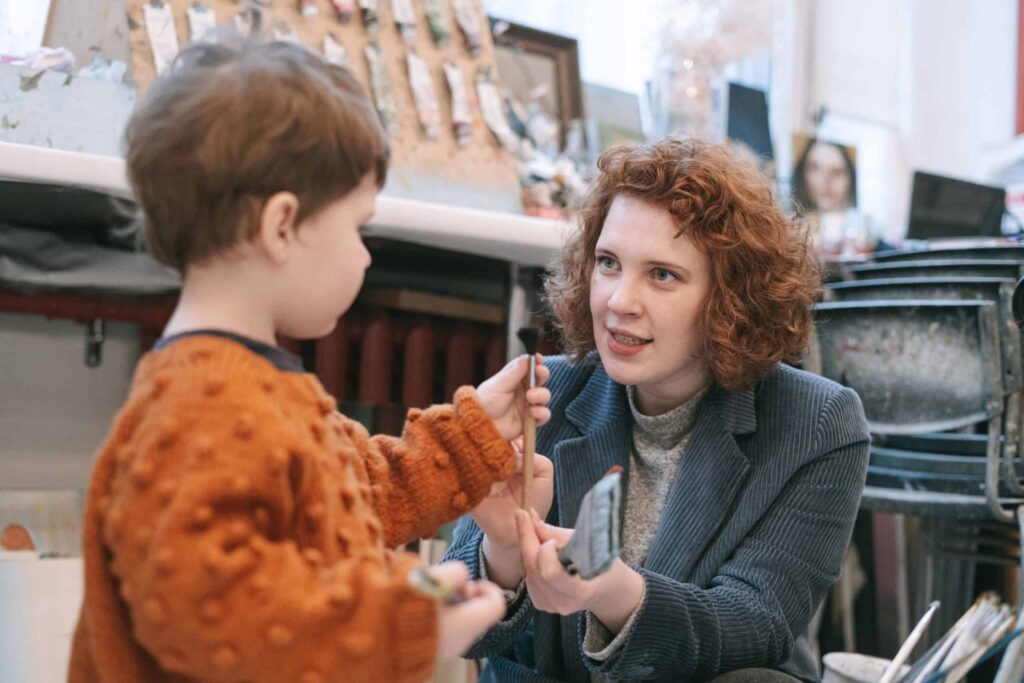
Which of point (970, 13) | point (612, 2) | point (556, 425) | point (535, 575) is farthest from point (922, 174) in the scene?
point (535, 575)

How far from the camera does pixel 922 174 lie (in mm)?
2816

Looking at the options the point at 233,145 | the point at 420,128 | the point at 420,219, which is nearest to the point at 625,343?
the point at 420,219

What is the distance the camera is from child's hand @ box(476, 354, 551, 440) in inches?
39.9

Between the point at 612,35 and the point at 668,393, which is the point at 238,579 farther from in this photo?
the point at 612,35

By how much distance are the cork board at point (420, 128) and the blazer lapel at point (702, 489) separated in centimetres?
90

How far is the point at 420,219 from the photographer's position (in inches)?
65.5

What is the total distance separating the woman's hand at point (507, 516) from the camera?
43.9 inches

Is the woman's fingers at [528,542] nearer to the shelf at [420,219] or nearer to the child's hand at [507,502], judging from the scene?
the child's hand at [507,502]

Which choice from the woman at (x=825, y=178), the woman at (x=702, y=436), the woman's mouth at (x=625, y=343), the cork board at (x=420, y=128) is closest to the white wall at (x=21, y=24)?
the cork board at (x=420, y=128)

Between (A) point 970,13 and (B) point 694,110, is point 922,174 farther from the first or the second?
(A) point 970,13

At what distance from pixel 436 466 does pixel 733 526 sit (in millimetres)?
421

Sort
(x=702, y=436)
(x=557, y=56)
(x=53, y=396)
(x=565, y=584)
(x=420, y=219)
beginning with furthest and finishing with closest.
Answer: (x=557, y=56), (x=53, y=396), (x=420, y=219), (x=702, y=436), (x=565, y=584)

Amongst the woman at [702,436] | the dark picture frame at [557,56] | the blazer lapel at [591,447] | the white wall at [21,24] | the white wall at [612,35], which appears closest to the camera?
the woman at [702,436]

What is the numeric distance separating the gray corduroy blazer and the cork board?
80 centimetres
